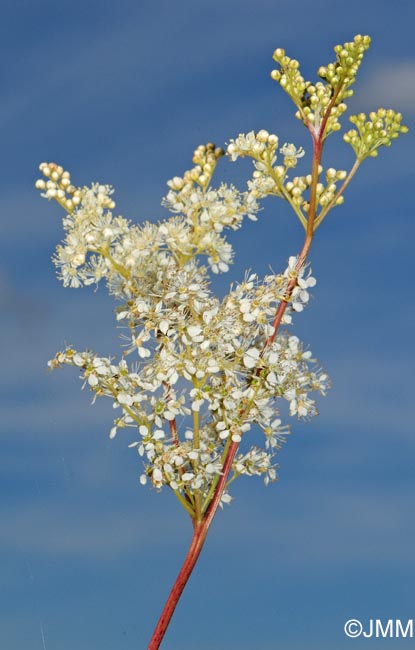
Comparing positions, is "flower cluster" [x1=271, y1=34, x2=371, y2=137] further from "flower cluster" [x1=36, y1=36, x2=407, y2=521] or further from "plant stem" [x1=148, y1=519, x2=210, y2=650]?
"plant stem" [x1=148, y1=519, x2=210, y2=650]

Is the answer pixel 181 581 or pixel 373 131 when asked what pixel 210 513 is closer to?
pixel 181 581

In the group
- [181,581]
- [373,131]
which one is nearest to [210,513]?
[181,581]

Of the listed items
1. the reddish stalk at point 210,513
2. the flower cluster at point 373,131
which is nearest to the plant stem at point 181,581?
the reddish stalk at point 210,513

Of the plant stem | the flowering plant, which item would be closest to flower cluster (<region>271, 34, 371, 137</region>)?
the flowering plant

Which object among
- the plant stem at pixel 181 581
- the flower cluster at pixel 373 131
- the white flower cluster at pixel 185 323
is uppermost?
the flower cluster at pixel 373 131

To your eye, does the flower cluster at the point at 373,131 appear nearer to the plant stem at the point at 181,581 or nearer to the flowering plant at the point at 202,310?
the flowering plant at the point at 202,310
